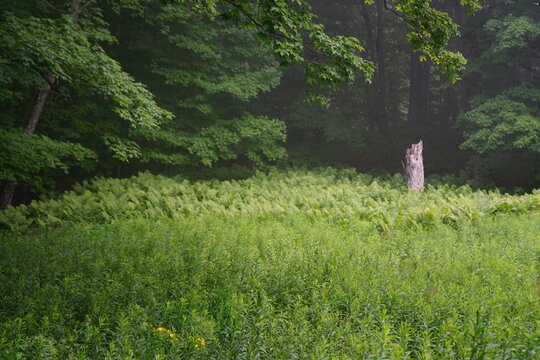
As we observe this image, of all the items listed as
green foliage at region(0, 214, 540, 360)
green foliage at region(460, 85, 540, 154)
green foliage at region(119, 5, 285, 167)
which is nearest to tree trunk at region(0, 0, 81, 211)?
green foliage at region(119, 5, 285, 167)

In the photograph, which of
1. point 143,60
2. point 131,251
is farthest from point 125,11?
point 131,251

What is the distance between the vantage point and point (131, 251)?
701cm

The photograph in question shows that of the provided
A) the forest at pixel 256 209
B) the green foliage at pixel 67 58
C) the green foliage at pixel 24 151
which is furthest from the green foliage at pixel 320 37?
the green foliage at pixel 24 151

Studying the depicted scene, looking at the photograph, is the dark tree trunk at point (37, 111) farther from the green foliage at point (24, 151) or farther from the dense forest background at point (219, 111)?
the green foliage at point (24, 151)

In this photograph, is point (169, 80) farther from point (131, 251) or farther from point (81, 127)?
point (131, 251)

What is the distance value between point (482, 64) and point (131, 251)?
1836 centimetres

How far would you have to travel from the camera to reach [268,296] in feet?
17.2

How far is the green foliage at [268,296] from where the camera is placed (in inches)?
146

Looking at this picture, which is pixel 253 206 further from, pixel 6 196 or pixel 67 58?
pixel 6 196

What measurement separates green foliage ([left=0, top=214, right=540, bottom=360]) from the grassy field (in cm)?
2

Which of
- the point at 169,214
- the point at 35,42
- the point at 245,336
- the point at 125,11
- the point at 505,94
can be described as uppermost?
the point at 505,94

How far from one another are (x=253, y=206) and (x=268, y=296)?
6.99m

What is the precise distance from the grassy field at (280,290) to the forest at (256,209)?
0.04m

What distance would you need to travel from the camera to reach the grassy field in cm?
373
